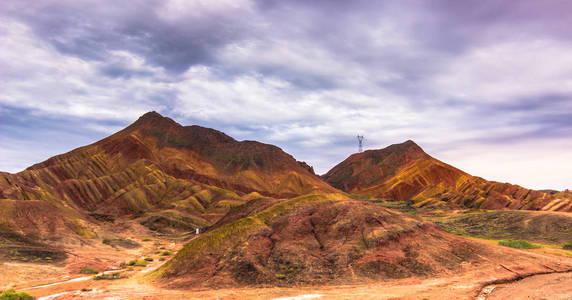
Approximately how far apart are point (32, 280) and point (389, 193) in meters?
188

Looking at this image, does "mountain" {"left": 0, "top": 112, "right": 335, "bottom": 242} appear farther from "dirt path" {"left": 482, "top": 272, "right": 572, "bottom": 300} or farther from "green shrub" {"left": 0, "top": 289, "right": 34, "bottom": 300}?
"dirt path" {"left": 482, "top": 272, "right": 572, "bottom": 300}

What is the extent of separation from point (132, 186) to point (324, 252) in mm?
118058

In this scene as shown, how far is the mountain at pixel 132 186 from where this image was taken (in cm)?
5616

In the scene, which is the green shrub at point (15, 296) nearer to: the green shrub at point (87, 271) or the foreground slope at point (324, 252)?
the foreground slope at point (324, 252)

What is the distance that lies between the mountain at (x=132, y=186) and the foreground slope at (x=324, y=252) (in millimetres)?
35768

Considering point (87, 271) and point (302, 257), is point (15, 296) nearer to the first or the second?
point (87, 271)

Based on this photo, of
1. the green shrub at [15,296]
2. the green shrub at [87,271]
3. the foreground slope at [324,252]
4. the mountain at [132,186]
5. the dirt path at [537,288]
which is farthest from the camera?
the mountain at [132,186]

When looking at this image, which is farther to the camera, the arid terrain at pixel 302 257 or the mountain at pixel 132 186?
the mountain at pixel 132 186

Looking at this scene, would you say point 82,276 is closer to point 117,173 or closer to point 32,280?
point 32,280

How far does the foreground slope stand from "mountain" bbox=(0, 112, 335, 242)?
35768 millimetres

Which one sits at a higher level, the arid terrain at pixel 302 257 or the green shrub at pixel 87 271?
the arid terrain at pixel 302 257

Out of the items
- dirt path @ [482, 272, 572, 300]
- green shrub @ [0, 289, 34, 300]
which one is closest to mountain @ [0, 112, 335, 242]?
green shrub @ [0, 289, 34, 300]

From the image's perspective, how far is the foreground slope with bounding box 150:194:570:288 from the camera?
995 inches

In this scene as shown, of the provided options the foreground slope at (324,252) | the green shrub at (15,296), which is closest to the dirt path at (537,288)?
the foreground slope at (324,252)
